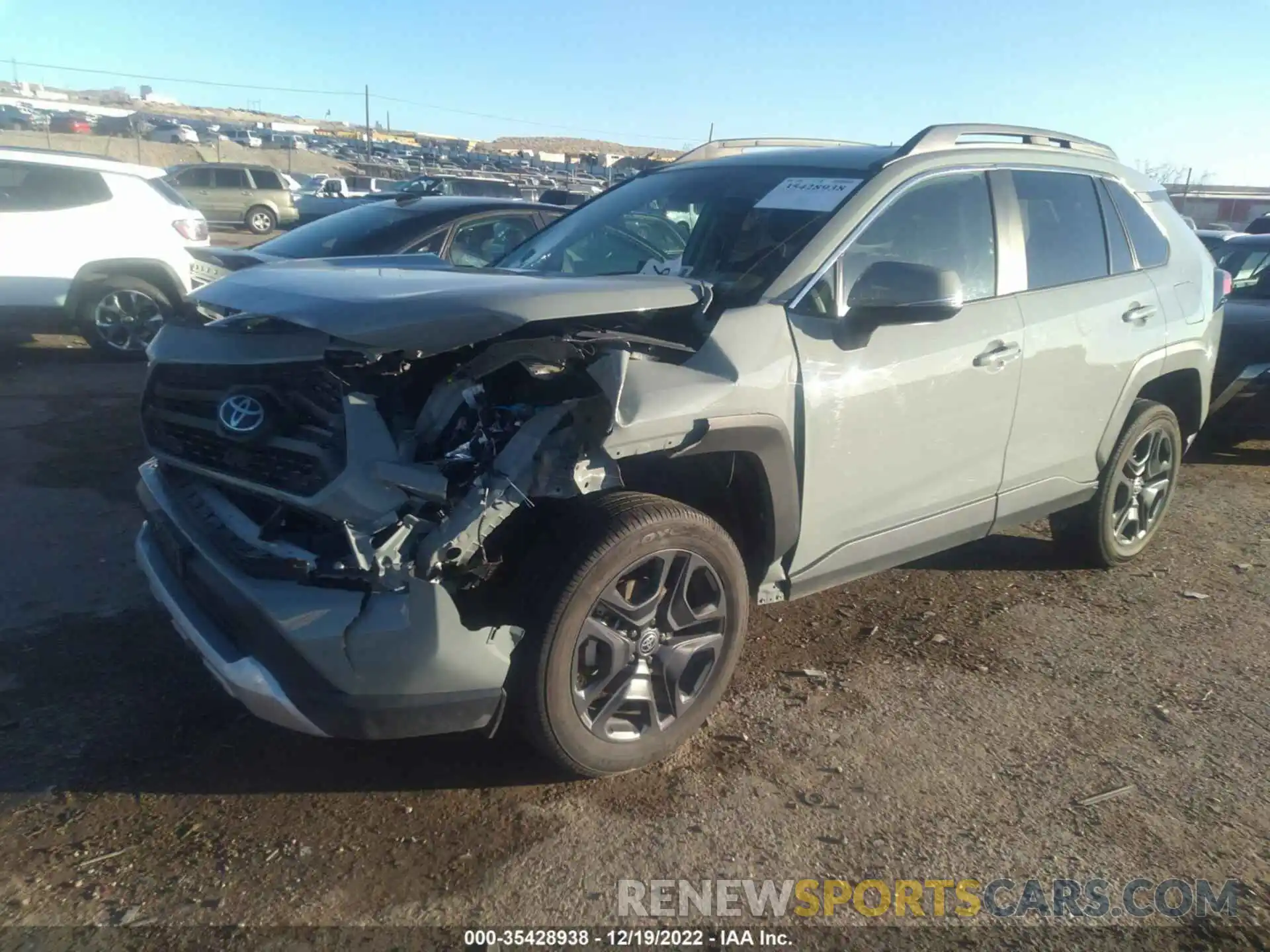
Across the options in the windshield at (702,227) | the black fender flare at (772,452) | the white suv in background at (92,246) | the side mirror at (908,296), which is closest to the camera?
the black fender flare at (772,452)

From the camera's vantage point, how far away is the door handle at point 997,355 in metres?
3.74

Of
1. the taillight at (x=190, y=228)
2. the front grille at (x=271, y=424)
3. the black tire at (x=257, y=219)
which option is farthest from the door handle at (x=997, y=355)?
the black tire at (x=257, y=219)

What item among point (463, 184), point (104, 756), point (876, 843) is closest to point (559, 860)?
point (876, 843)

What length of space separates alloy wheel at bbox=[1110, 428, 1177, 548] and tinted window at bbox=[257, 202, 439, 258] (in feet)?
16.7

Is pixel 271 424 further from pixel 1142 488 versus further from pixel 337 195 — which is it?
pixel 337 195

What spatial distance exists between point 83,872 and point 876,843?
2172 millimetres

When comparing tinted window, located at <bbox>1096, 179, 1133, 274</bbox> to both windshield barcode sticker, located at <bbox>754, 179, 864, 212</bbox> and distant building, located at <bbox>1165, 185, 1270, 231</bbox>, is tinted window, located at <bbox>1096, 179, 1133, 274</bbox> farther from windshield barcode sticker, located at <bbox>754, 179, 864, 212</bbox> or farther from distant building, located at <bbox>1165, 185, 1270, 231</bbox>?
distant building, located at <bbox>1165, 185, 1270, 231</bbox>

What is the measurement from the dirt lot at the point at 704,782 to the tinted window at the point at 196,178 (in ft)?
80.8

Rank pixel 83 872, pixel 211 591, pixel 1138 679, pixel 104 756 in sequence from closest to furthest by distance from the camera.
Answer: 1. pixel 83 872
2. pixel 211 591
3. pixel 104 756
4. pixel 1138 679

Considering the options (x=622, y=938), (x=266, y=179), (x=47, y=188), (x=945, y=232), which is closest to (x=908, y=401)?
(x=945, y=232)

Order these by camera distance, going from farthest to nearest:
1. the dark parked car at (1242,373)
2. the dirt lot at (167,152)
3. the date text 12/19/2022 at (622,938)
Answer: the dirt lot at (167,152), the dark parked car at (1242,373), the date text 12/19/2022 at (622,938)

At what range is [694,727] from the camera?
322cm

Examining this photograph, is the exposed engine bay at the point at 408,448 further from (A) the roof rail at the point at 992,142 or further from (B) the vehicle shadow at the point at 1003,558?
(B) the vehicle shadow at the point at 1003,558

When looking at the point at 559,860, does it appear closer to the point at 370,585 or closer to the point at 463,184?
the point at 370,585
